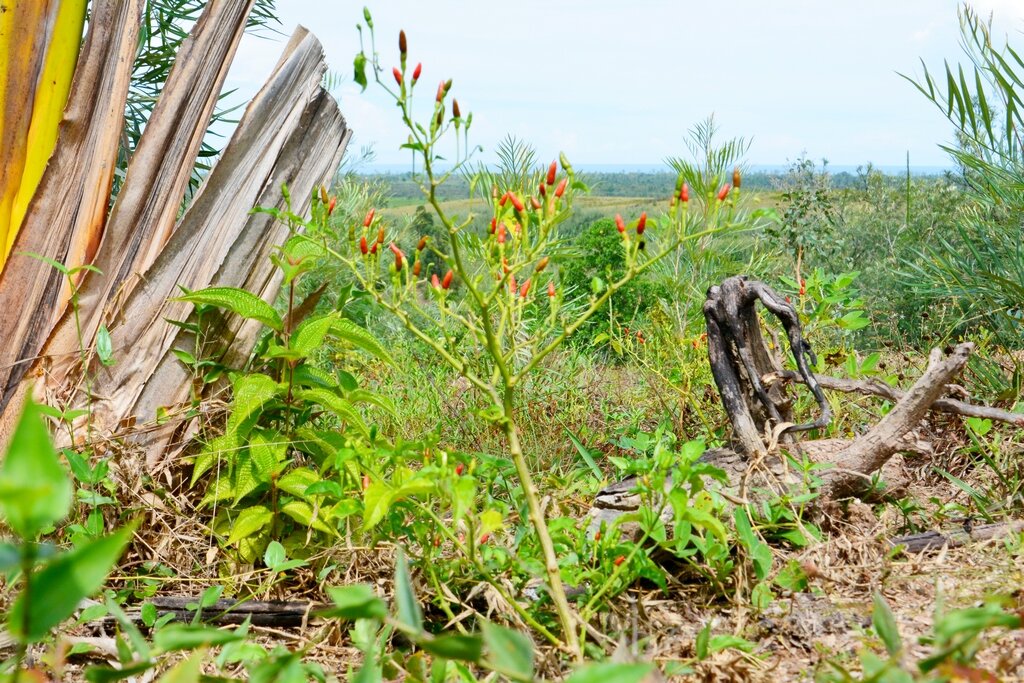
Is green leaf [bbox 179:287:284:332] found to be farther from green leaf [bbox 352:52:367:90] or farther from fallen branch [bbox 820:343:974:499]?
fallen branch [bbox 820:343:974:499]

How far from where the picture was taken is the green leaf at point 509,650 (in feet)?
2.87

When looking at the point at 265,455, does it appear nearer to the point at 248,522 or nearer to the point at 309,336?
the point at 248,522

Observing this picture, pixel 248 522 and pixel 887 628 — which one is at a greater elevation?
pixel 887 628

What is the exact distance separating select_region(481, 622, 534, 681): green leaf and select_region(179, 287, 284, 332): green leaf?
1.78 meters

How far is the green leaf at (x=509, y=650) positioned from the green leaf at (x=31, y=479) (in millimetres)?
415

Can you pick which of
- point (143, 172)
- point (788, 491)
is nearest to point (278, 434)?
point (143, 172)

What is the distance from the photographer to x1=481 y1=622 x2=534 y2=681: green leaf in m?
0.88

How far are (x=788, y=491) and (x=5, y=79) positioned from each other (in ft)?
9.19

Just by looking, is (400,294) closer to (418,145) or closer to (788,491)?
(418,145)

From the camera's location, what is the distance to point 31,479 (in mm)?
696

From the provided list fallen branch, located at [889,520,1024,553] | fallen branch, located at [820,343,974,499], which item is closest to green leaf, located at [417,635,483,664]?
fallen branch, located at [889,520,1024,553]

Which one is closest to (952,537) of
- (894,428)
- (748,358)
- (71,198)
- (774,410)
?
(894,428)

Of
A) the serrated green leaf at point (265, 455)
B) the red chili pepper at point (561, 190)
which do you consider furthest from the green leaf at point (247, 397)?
the red chili pepper at point (561, 190)

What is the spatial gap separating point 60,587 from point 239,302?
1807 millimetres
